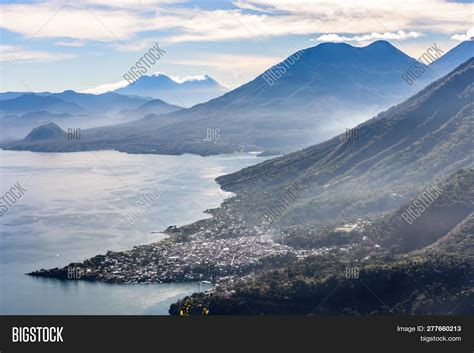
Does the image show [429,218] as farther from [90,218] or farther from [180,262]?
[90,218]

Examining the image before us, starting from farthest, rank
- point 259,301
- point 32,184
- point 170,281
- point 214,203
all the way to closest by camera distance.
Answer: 1. point 32,184
2. point 214,203
3. point 170,281
4. point 259,301

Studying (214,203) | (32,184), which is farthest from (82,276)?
(32,184)

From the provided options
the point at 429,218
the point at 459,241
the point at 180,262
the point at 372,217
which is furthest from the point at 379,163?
the point at 180,262

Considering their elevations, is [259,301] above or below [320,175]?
below

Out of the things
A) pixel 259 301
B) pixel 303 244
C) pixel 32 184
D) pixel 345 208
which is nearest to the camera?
pixel 259 301

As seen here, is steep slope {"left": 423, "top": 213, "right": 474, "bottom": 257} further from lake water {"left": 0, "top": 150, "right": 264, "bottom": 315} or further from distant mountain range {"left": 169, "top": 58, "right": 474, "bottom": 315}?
lake water {"left": 0, "top": 150, "right": 264, "bottom": 315}

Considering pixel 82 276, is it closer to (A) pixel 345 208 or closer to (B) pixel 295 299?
(B) pixel 295 299

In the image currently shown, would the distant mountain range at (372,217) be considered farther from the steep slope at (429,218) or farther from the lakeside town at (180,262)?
the lakeside town at (180,262)

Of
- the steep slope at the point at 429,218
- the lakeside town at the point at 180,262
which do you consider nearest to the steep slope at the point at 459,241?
the steep slope at the point at 429,218
